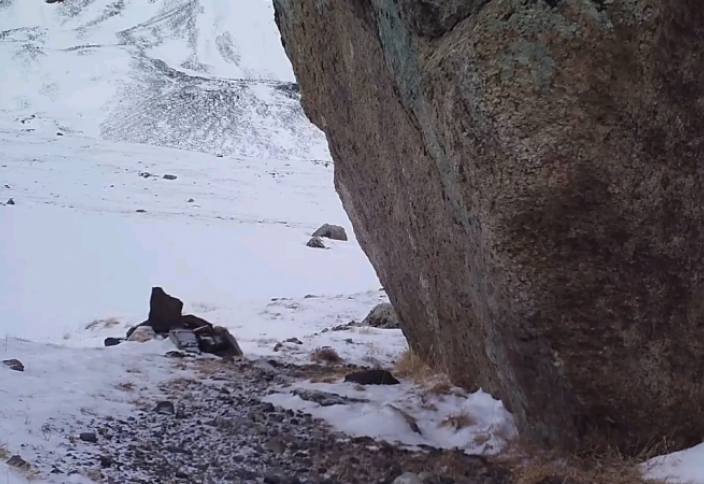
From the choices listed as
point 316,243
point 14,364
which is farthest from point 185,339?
point 316,243

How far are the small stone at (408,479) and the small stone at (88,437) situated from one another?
159 centimetres

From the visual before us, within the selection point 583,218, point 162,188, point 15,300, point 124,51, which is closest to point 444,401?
point 583,218

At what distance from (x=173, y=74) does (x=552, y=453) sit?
168ft

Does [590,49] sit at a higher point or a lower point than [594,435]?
higher

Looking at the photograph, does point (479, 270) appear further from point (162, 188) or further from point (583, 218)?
point (162, 188)

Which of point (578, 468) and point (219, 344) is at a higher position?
point (578, 468)

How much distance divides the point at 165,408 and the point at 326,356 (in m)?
2.55

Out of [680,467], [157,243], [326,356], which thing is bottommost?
[157,243]

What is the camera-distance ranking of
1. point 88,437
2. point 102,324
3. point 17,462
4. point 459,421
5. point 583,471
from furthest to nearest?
point 102,324, point 459,421, point 88,437, point 583,471, point 17,462

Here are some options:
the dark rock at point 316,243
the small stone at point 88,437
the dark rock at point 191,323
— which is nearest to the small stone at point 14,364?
the small stone at point 88,437

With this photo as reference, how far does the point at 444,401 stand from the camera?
4996mm

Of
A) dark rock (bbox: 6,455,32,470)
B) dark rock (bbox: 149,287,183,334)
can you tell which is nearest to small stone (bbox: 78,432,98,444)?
dark rock (bbox: 6,455,32,470)

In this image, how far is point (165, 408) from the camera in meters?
4.64

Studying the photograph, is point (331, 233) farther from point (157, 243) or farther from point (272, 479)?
point (272, 479)
